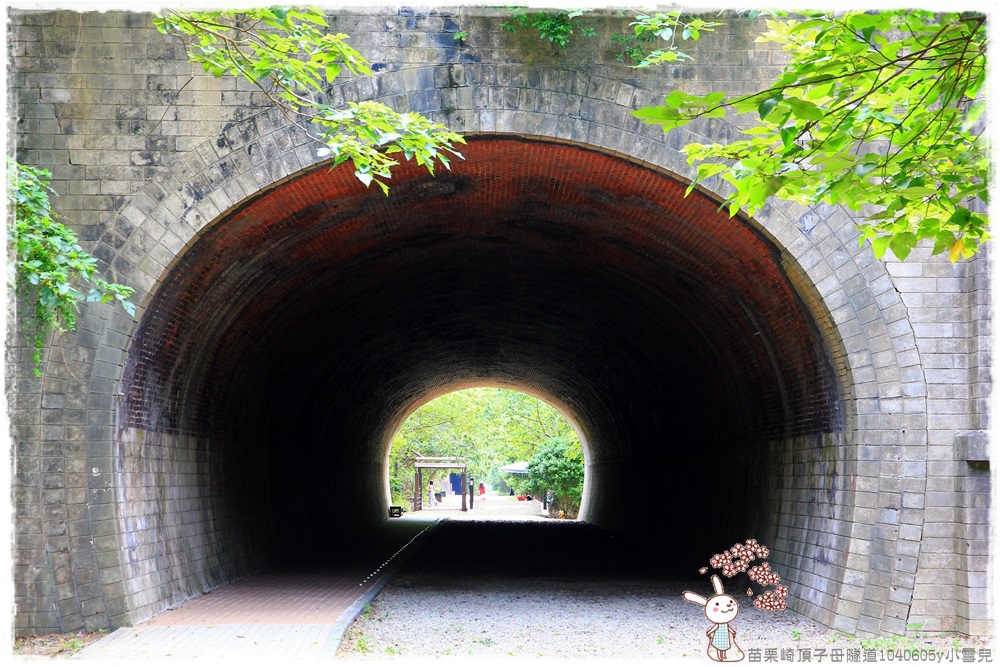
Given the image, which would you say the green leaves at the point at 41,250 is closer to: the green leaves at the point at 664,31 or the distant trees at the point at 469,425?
the green leaves at the point at 664,31

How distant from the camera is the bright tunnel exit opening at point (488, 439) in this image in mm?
38875

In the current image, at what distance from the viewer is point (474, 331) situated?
22.0 metres

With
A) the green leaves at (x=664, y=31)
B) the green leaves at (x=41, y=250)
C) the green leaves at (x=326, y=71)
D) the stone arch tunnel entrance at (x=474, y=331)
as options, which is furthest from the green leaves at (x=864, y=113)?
the green leaves at (x=41, y=250)

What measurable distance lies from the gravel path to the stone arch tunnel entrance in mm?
1269

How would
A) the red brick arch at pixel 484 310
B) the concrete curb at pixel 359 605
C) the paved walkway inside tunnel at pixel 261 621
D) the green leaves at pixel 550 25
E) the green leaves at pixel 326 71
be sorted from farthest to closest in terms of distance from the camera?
the red brick arch at pixel 484 310 < the green leaves at pixel 550 25 < the concrete curb at pixel 359 605 < the paved walkway inside tunnel at pixel 261 621 < the green leaves at pixel 326 71

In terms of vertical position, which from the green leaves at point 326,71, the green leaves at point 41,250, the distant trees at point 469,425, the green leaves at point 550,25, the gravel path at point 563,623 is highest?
the green leaves at point 550,25

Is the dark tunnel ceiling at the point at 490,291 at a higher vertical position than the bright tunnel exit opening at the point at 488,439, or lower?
higher

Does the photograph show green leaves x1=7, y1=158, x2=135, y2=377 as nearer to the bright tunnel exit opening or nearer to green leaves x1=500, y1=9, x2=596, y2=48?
green leaves x1=500, y1=9, x2=596, y2=48

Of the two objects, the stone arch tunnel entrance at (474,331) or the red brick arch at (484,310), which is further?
the red brick arch at (484,310)

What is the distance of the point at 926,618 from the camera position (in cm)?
976

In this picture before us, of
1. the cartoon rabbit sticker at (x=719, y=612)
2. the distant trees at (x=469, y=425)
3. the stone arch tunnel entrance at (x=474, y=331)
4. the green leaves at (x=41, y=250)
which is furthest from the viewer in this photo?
the distant trees at (x=469, y=425)

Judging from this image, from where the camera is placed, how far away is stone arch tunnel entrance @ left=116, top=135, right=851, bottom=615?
10.7 meters

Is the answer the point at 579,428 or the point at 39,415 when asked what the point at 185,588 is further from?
the point at 579,428

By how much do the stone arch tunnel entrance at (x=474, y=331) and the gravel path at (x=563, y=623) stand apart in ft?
4.16
